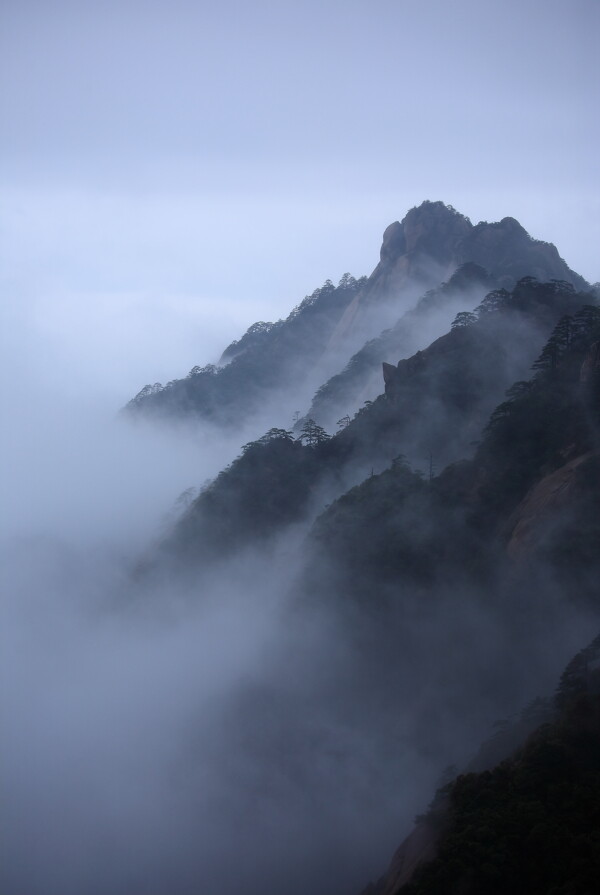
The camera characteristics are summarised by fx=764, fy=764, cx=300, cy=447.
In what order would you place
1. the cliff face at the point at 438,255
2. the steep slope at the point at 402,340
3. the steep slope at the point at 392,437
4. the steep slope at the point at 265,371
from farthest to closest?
the steep slope at the point at 265,371
the cliff face at the point at 438,255
the steep slope at the point at 402,340
the steep slope at the point at 392,437

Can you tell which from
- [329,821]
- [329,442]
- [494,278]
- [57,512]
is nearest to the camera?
[329,821]

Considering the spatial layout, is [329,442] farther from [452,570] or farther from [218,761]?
[218,761]

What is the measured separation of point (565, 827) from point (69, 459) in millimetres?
146884

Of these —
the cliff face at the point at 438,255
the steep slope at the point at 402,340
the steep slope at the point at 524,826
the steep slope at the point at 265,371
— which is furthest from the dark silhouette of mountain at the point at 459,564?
the steep slope at the point at 265,371

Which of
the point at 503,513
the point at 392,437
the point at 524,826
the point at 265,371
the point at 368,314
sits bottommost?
the point at 524,826

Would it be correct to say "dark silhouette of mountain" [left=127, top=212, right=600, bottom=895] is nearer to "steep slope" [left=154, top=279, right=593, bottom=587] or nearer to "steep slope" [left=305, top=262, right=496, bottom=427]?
"steep slope" [left=154, top=279, right=593, bottom=587]

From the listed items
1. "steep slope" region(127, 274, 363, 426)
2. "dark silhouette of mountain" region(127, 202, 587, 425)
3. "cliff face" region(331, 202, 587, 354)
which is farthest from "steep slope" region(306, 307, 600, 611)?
"steep slope" region(127, 274, 363, 426)

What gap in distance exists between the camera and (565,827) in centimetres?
2447

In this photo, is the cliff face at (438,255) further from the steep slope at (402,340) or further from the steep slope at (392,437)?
the steep slope at (392,437)

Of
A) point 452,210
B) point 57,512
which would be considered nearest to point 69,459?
point 57,512

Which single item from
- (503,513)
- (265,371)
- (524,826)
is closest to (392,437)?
(503,513)

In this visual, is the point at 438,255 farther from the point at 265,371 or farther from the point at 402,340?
the point at 265,371

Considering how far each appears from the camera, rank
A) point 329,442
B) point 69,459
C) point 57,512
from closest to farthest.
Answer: point 329,442
point 57,512
point 69,459

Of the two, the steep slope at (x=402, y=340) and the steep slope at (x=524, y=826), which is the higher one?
the steep slope at (x=402, y=340)
